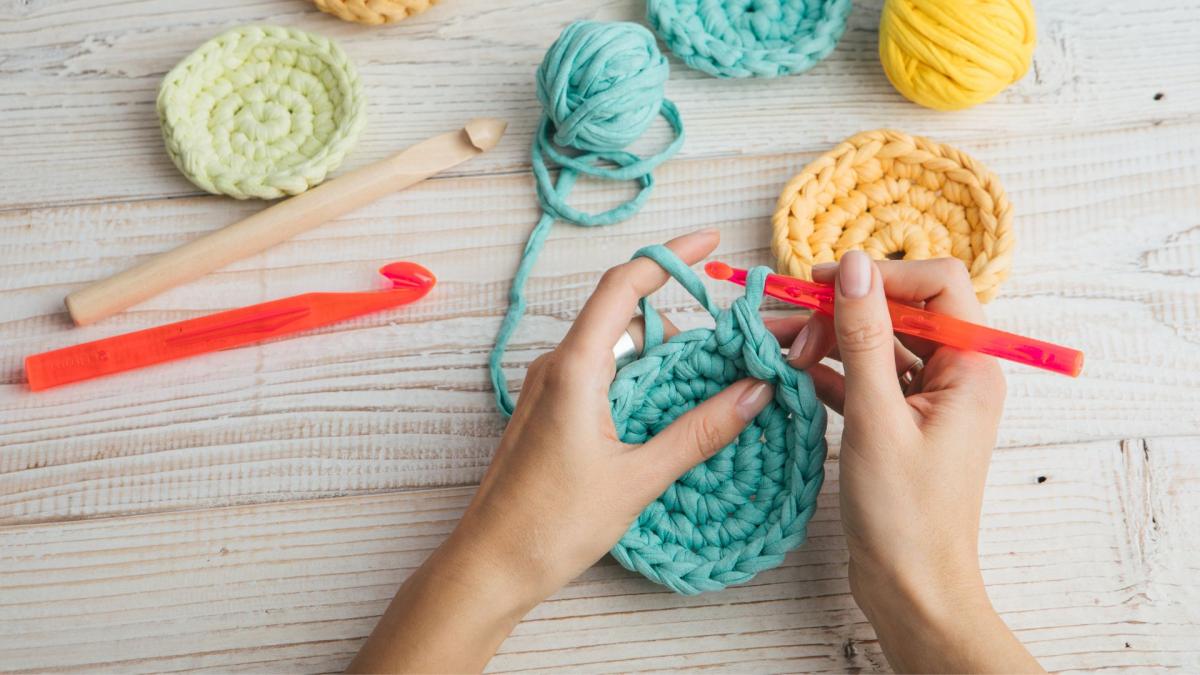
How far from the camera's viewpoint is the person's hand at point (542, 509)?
2.47ft

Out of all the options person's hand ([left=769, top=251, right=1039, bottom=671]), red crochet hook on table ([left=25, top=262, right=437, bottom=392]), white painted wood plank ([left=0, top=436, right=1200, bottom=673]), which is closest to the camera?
person's hand ([left=769, top=251, right=1039, bottom=671])

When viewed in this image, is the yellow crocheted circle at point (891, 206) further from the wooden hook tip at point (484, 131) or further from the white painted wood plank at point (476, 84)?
the wooden hook tip at point (484, 131)

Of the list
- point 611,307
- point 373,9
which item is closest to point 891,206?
point 611,307

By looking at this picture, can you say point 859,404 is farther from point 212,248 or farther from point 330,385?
point 212,248

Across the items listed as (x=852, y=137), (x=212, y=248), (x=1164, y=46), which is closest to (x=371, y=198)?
(x=212, y=248)

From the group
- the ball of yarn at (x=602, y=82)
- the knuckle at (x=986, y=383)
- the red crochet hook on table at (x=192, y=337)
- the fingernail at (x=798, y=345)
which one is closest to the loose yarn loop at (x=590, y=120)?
the ball of yarn at (x=602, y=82)

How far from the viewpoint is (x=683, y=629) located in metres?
0.85

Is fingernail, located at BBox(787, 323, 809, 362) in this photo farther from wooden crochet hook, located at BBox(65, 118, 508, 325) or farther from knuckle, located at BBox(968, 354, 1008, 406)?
wooden crochet hook, located at BBox(65, 118, 508, 325)

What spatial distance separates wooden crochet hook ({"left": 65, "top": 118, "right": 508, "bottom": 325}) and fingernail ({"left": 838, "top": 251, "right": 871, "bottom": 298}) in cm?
44

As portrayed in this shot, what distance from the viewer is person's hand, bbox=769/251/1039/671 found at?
73cm

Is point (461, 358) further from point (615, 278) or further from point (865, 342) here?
point (865, 342)

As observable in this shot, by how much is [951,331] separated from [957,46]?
335 millimetres

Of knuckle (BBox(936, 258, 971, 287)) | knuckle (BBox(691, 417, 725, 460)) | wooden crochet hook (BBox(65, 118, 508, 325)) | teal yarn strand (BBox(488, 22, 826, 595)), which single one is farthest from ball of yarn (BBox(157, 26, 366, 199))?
knuckle (BBox(936, 258, 971, 287))

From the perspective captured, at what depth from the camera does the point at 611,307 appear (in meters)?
0.79
